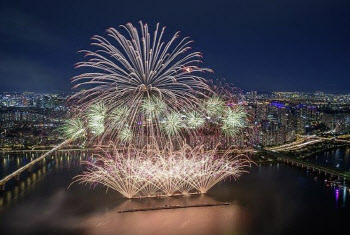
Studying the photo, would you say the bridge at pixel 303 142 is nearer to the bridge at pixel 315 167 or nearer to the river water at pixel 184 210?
the bridge at pixel 315 167

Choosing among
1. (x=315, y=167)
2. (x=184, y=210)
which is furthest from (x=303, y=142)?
(x=184, y=210)

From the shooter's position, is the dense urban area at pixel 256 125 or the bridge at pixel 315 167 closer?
the bridge at pixel 315 167

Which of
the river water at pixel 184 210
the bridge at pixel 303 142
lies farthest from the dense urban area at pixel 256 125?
the river water at pixel 184 210

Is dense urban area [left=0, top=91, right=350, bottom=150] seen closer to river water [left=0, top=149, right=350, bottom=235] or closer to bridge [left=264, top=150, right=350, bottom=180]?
bridge [left=264, top=150, right=350, bottom=180]

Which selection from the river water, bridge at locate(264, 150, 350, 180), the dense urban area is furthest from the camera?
the dense urban area

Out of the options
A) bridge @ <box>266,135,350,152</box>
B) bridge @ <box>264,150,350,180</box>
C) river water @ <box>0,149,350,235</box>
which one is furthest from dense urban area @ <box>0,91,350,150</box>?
river water @ <box>0,149,350,235</box>
